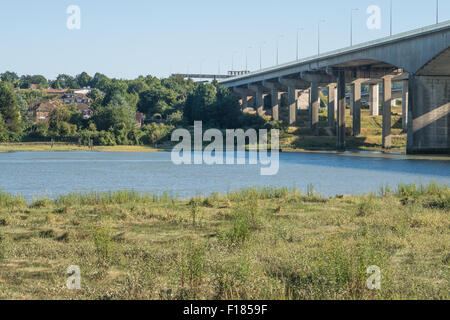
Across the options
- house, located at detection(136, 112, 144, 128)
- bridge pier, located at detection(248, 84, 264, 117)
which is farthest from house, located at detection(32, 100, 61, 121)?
bridge pier, located at detection(248, 84, 264, 117)

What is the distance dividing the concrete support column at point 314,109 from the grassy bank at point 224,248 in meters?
78.3

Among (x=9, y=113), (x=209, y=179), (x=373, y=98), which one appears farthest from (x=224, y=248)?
(x=9, y=113)

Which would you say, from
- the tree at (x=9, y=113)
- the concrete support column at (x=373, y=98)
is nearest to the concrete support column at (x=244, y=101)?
the concrete support column at (x=373, y=98)

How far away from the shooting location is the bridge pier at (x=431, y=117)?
71000 millimetres

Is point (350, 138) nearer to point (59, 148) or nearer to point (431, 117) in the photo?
point (431, 117)

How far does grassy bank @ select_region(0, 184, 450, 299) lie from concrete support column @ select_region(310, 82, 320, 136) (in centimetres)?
7834

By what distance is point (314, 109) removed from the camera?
103438mm

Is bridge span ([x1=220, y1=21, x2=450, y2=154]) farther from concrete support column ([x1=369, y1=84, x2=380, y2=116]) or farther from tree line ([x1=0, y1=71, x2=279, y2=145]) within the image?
tree line ([x1=0, y1=71, x2=279, y2=145])

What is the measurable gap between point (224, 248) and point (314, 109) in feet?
294

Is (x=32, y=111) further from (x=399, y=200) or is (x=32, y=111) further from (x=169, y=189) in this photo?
(x=399, y=200)

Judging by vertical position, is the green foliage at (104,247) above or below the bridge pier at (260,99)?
below

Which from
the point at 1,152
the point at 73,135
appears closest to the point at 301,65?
the point at 73,135

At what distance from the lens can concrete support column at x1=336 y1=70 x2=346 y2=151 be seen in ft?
301

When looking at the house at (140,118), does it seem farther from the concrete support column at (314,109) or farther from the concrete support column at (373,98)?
the concrete support column at (373,98)
